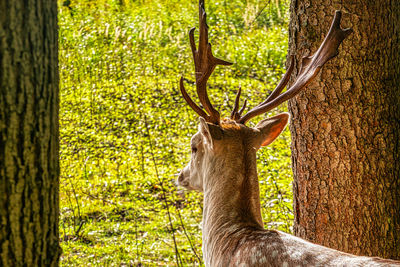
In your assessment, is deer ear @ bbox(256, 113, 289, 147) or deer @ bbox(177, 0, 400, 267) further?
deer ear @ bbox(256, 113, 289, 147)

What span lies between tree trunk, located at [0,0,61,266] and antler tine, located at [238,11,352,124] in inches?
72.1

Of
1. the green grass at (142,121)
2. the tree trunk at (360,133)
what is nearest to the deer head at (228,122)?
the tree trunk at (360,133)

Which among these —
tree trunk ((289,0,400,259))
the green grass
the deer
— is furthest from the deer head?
the green grass

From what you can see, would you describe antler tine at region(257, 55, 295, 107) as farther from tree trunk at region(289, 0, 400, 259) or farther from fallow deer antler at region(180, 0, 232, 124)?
fallow deer antler at region(180, 0, 232, 124)

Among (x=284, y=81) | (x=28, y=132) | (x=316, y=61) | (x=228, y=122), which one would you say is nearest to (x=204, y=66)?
(x=228, y=122)

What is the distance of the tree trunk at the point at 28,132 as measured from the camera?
4.60ft

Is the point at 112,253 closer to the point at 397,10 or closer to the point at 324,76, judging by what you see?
the point at 324,76

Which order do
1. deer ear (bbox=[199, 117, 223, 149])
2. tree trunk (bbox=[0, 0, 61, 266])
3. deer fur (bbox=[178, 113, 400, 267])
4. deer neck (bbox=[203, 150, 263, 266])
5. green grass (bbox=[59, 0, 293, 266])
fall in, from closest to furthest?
tree trunk (bbox=[0, 0, 61, 266]) < deer fur (bbox=[178, 113, 400, 267]) < deer neck (bbox=[203, 150, 263, 266]) < deer ear (bbox=[199, 117, 223, 149]) < green grass (bbox=[59, 0, 293, 266])

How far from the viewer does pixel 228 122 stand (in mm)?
3119

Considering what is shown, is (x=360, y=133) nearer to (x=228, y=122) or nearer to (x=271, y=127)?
(x=271, y=127)

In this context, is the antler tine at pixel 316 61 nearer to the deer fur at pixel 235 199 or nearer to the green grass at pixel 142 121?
the deer fur at pixel 235 199

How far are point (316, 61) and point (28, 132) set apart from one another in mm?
2092

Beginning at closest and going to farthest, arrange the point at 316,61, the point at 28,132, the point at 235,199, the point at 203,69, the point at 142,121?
the point at 28,132 < the point at 235,199 < the point at 316,61 < the point at 203,69 < the point at 142,121

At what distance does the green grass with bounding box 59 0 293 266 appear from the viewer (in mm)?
5434
